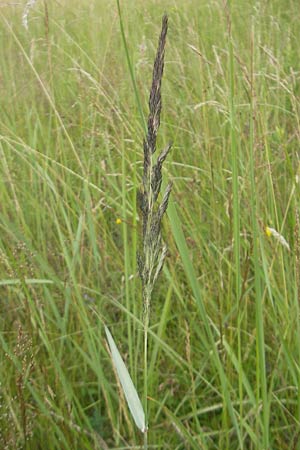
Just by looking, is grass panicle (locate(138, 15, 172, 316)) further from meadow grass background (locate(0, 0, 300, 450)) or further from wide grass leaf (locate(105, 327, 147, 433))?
meadow grass background (locate(0, 0, 300, 450))

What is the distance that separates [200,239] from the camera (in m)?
1.52

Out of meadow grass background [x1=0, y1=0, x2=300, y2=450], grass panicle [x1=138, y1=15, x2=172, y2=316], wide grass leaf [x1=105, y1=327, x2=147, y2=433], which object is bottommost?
meadow grass background [x1=0, y1=0, x2=300, y2=450]

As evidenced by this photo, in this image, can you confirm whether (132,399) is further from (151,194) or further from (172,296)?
(172,296)

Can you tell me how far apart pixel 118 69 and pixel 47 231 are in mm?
882

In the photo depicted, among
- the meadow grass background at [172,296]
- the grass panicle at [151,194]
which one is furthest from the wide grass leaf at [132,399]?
the meadow grass background at [172,296]

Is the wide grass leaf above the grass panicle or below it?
below

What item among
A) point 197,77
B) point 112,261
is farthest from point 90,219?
point 197,77

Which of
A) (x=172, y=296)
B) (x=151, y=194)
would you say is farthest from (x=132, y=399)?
(x=172, y=296)

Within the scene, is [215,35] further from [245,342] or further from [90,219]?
[245,342]

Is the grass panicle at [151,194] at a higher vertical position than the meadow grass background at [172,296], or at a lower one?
higher

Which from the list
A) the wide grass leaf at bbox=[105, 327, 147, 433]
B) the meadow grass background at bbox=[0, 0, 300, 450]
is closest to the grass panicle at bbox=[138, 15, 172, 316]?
the wide grass leaf at bbox=[105, 327, 147, 433]

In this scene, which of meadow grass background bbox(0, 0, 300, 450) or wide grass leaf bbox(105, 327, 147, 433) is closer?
wide grass leaf bbox(105, 327, 147, 433)

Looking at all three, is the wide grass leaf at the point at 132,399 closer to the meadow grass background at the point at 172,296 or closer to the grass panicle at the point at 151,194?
the grass panicle at the point at 151,194

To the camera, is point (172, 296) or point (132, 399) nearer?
point (132, 399)
